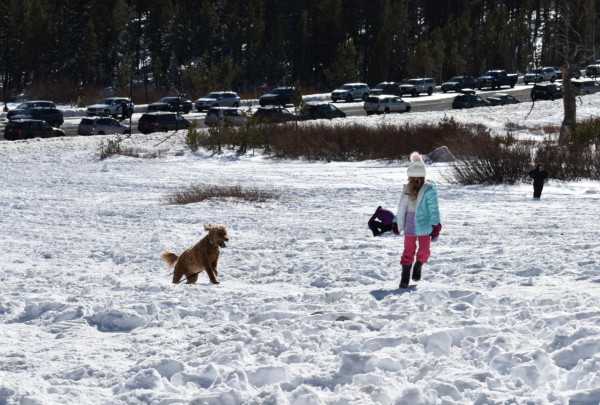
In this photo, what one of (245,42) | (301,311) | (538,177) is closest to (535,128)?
(538,177)

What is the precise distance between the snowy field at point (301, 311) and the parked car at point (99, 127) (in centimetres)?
2340

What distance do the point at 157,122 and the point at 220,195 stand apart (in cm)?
2215

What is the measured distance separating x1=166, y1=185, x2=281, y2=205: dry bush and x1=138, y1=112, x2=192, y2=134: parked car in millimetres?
20278

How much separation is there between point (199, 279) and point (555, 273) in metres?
4.36

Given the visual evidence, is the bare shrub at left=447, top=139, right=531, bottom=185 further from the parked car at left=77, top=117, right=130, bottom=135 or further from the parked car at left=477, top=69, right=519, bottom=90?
the parked car at left=477, top=69, right=519, bottom=90

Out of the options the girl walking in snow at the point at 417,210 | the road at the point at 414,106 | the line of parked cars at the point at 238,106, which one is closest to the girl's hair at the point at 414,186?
the girl walking in snow at the point at 417,210

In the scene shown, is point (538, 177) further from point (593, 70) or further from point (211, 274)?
point (593, 70)

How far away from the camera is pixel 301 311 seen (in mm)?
7371

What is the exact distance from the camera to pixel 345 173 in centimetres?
2670

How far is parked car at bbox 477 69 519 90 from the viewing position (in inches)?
2650

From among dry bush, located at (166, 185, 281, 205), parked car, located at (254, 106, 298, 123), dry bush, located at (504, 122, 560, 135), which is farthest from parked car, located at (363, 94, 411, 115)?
dry bush, located at (166, 185, 281, 205)

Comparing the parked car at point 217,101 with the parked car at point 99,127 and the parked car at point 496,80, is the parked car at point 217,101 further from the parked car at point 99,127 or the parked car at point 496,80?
the parked car at point 496,80

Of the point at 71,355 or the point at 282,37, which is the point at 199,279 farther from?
the point at 282,37

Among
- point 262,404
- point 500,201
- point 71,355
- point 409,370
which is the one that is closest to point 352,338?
point 409,370
